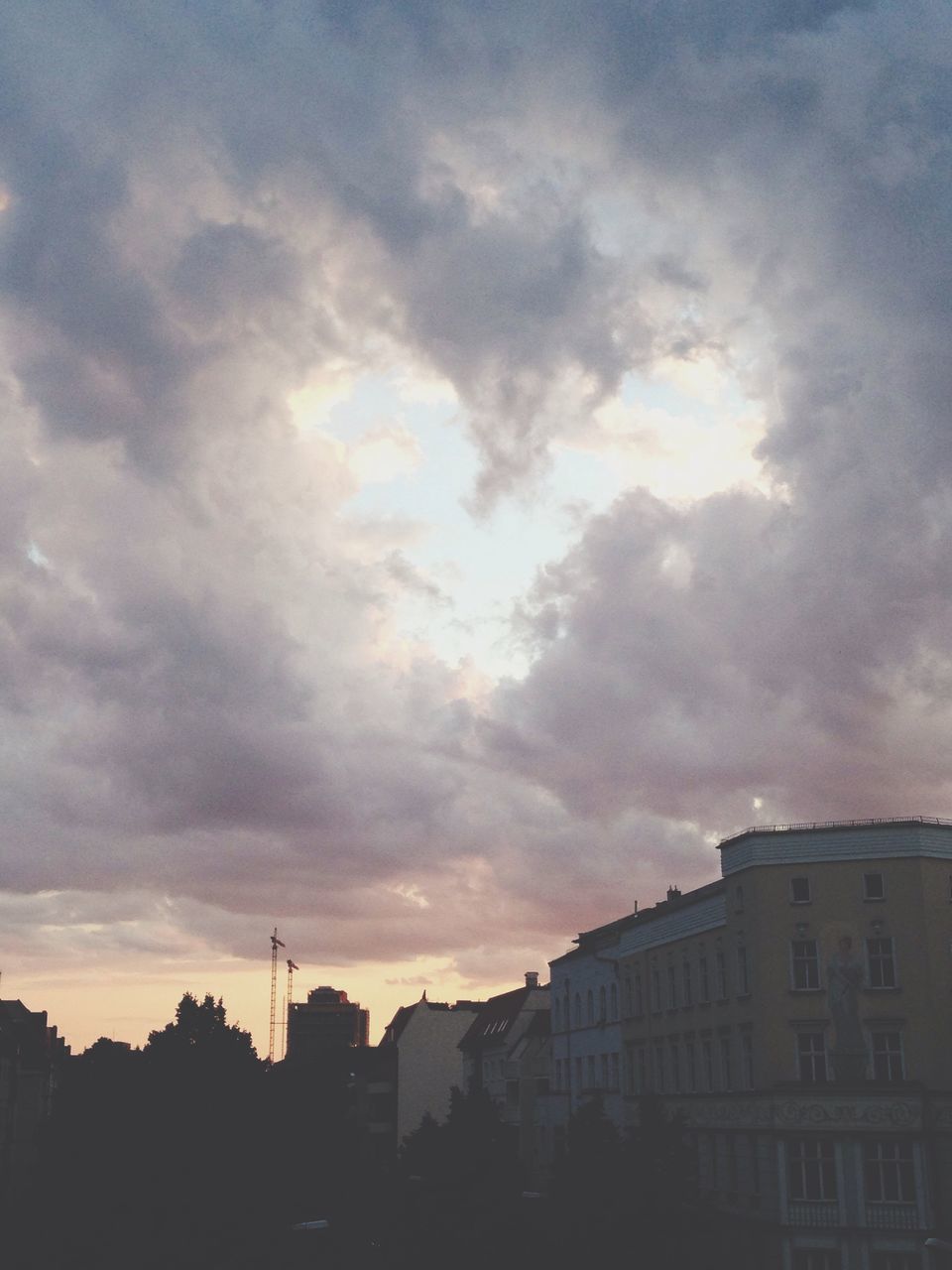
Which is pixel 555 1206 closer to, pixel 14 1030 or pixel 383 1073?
pixel 14 1030

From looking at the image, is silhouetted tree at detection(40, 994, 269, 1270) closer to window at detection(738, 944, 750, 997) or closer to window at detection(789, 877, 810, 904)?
window at detection(738, 944, 750, 997)

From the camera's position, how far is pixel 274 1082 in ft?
281

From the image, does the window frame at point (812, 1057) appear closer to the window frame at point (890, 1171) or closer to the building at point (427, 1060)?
the window frame at point (890, 1171)

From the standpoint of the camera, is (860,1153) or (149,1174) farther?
(149,1174)

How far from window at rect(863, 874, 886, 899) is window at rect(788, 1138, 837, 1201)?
9.50 metres

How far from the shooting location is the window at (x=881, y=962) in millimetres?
50438

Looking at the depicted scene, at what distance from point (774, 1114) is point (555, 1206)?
9313 mm

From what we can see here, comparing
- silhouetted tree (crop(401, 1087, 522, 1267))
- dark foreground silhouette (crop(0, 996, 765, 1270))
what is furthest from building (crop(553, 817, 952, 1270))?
silhouetted tree (crop(401, 1087, 522, 1267))

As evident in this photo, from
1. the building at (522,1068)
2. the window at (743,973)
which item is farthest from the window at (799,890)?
the building at (522,1068)

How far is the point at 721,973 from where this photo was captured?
57906 mm

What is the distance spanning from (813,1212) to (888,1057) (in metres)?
6.47

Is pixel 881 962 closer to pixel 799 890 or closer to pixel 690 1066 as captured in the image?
pixel 799 890

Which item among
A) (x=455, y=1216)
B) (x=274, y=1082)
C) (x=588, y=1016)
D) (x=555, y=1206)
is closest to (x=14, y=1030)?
(x=274, y=1082)

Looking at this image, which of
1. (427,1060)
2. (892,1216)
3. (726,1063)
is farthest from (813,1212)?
(427,1060)
